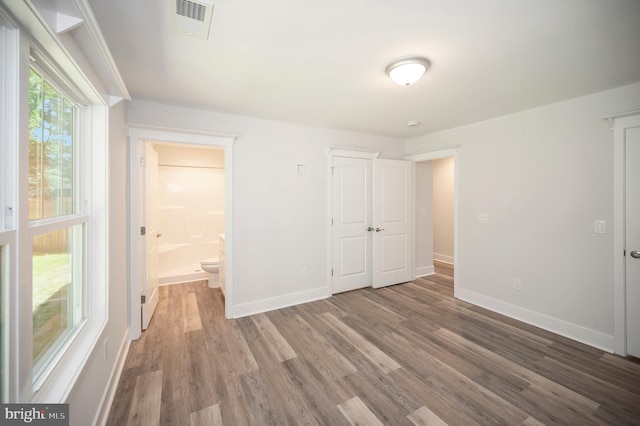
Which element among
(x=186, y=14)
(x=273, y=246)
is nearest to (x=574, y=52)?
(x=186, y=14)

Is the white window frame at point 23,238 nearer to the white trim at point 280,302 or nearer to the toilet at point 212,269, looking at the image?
the white trim at point 280,302

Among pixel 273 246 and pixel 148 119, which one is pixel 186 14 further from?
pixel 273 246

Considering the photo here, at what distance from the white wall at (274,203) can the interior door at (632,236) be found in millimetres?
2906

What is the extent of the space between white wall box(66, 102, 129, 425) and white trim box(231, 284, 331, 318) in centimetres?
114

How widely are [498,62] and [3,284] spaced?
2.95m

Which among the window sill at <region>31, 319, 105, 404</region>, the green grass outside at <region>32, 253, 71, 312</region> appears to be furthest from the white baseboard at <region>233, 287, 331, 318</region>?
the green grass outside at <region>32, 253, 71, 312</region>

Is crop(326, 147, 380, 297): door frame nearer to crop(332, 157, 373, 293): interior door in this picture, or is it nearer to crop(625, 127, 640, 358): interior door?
crop(332, 157, 373, 293): interior door

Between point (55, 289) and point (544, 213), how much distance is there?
4180 mm

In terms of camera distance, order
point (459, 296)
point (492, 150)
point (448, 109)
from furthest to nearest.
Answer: point (459, 296) < point (492, 150) < point (448, 109)

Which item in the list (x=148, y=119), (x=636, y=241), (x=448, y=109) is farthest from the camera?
(x=448, y=109)

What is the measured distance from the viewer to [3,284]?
2.86 feet

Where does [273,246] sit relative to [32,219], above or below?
below

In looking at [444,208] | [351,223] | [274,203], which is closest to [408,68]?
[274,203]

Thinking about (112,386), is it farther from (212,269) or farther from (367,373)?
(212,269)
